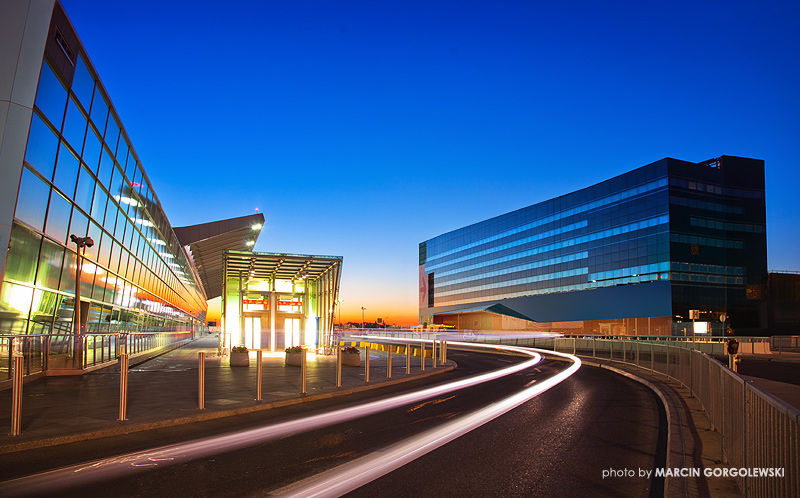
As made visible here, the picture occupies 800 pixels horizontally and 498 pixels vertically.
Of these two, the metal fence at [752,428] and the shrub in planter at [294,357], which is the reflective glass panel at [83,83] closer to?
the shrub in planter at [294,357]

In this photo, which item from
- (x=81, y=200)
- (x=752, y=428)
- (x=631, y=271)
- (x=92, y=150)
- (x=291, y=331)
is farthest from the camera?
(x=631, y=271)

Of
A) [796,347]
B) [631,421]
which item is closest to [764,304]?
[796,347]

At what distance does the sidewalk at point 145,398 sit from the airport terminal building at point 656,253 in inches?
2626

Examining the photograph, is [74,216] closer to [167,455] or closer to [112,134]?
[112,134]

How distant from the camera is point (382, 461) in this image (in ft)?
24.8

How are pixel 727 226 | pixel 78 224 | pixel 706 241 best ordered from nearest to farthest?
pixel 78 224, pixel 706 241, pixel 727 226

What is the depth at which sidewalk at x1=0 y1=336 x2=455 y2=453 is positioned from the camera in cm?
945

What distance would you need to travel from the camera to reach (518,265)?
109 meters

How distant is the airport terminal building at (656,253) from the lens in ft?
255

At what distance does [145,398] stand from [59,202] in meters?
8.18

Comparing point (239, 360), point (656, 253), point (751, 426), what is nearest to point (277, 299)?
point (239, 360)

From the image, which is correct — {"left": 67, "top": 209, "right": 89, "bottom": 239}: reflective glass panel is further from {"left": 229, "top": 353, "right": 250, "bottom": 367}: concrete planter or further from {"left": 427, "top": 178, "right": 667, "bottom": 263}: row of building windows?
{"left": 427, "top": 178, "right": 667, "bottom": 263}: row of building windows

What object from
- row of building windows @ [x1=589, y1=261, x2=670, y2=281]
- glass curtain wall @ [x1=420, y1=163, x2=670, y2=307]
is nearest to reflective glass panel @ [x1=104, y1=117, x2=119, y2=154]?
row of building windows @ [x1=589, y1=261, x2=670, y2=281]

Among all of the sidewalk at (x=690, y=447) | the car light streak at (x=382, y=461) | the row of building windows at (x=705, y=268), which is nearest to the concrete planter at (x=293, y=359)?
the car light streak at (x=382, y=461)
